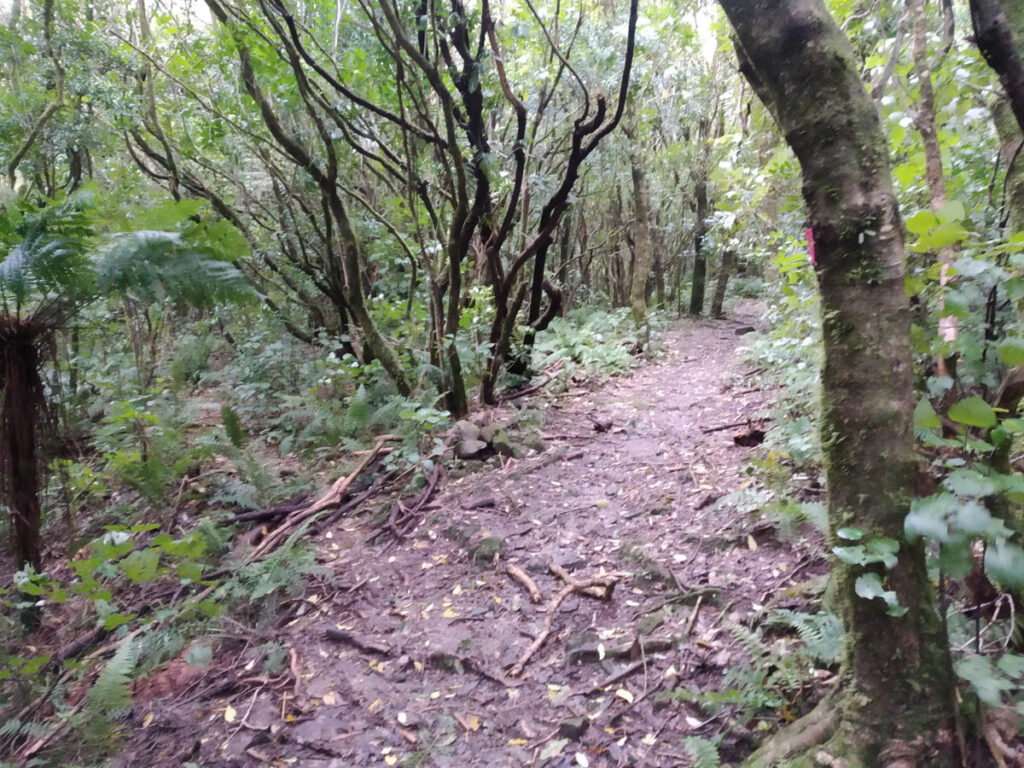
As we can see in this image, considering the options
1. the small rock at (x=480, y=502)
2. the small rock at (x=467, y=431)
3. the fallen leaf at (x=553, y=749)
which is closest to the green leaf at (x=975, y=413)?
the fallen leaf at (x=553, y=749)

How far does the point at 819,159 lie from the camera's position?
69.2 inches

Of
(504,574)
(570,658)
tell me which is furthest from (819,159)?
(504,574)

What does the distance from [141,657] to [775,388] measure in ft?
19.8

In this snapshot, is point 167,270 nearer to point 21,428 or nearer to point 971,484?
point 21,428

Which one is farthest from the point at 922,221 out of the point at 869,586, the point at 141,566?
the point at 141,566

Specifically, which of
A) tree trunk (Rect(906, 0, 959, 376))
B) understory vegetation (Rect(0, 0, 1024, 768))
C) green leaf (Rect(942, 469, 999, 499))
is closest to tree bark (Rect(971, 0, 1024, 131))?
understory vegetation (Rect(0, 0, 1024, 768))

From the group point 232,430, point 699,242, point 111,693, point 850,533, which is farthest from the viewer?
point 699,242

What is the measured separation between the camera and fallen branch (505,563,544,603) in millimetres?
3658

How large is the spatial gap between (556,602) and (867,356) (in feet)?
7.76

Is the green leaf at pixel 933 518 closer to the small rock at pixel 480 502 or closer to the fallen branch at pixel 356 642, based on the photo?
the fallen branch at pixel 356 642

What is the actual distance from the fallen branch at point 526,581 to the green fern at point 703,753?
1454 millimetres

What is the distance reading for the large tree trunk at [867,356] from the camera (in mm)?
1699

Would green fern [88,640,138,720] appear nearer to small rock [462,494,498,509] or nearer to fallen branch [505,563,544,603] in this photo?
fallen branch [505,563,544,603]

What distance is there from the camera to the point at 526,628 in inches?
135
